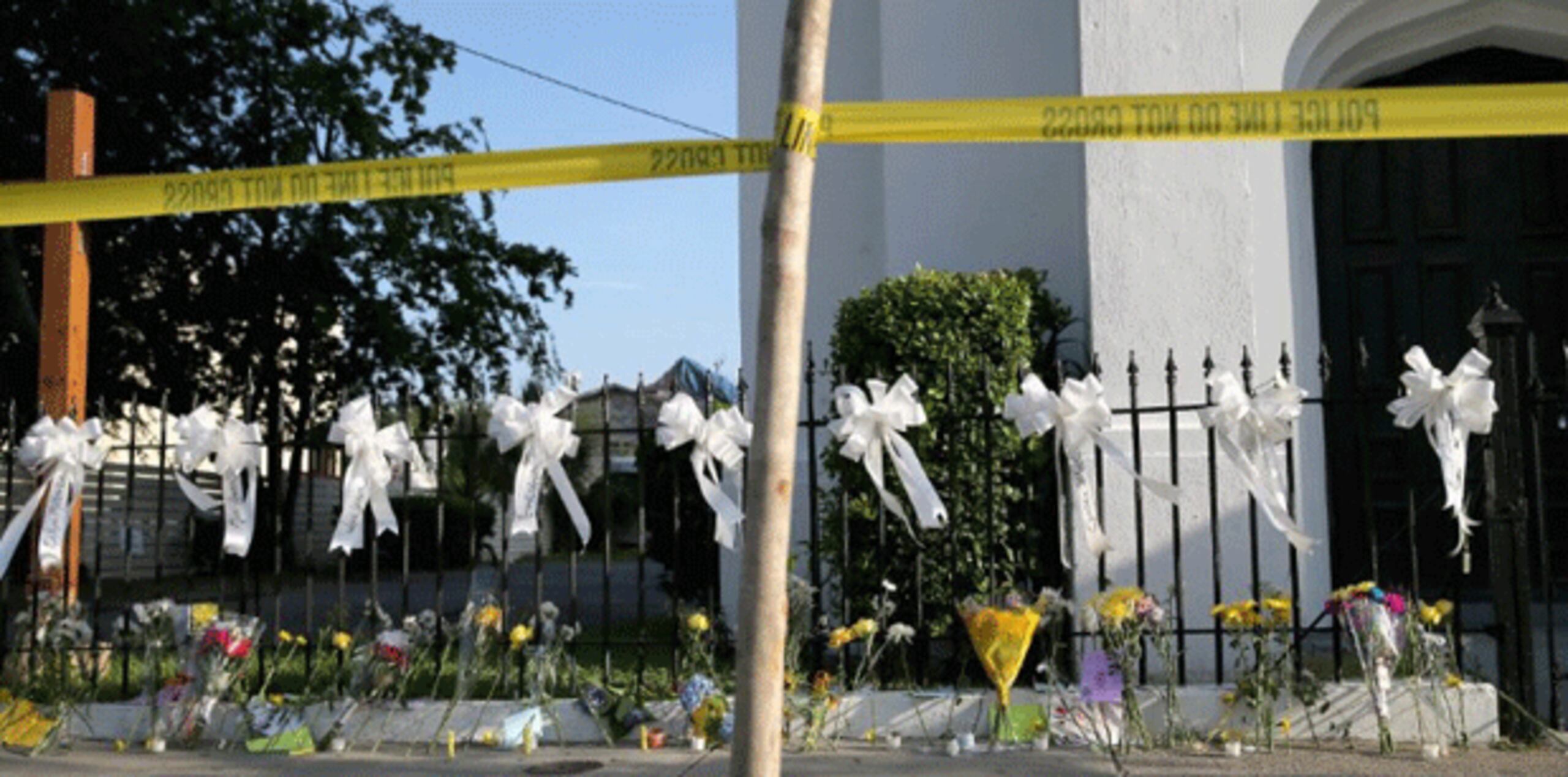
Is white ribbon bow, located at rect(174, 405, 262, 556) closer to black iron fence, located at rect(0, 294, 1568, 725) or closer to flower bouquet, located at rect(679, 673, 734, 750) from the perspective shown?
black iron fence, located at rect(0, 294, 1568, 725)

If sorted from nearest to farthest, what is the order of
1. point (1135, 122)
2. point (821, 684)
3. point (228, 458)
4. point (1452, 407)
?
point (1135, 122) → point (1452, 407) → point (821, 684) → point (228, 458)

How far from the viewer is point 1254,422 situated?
21.2 ft

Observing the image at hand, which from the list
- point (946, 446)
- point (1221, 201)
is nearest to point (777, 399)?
point (946, 446)

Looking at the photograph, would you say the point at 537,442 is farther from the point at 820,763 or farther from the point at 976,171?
the point at 976,171

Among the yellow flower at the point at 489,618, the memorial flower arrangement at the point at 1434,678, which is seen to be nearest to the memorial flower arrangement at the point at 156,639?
the yellow flower at the point at 489,618

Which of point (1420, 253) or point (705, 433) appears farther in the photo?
point (1420, 253)

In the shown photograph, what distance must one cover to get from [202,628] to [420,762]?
130 cm

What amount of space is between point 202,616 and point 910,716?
3318mm

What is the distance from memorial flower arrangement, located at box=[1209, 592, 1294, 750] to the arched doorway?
3.59m

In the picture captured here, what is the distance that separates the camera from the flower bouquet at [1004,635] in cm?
643

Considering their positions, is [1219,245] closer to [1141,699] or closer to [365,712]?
Answer: [1141,699]

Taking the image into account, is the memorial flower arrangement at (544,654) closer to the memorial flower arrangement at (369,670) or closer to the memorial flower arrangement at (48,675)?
the memorial flower arrangement at (369,670)

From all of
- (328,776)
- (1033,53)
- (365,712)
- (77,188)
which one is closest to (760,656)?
(328,776)

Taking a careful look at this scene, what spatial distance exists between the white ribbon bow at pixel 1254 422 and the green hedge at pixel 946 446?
1176 mm
